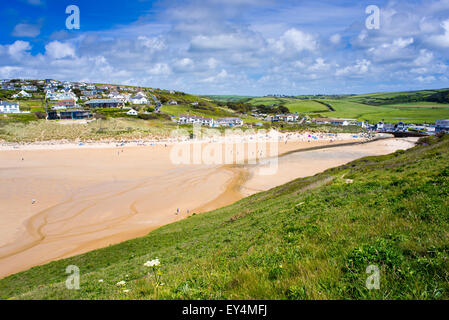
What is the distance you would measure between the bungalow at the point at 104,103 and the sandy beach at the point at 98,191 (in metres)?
60.9

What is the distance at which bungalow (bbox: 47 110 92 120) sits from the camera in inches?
3854

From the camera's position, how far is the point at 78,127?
8981cm

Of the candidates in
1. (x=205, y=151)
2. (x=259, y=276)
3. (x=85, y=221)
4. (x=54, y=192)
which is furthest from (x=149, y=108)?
(x=259, y=276)

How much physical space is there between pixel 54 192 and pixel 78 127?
6327 cm

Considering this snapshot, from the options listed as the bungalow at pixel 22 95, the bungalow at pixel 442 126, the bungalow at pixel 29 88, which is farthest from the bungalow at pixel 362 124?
the bungalow at pixel 29 88

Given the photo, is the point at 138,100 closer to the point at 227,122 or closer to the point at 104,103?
the point at 104,103

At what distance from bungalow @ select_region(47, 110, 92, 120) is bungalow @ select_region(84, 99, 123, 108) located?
24097 mm

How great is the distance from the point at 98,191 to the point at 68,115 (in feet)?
265

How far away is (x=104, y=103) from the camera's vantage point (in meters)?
125

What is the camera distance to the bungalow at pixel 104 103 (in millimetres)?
123250

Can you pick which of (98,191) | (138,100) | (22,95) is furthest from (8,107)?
(98,191)

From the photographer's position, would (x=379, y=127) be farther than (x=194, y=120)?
Yes
